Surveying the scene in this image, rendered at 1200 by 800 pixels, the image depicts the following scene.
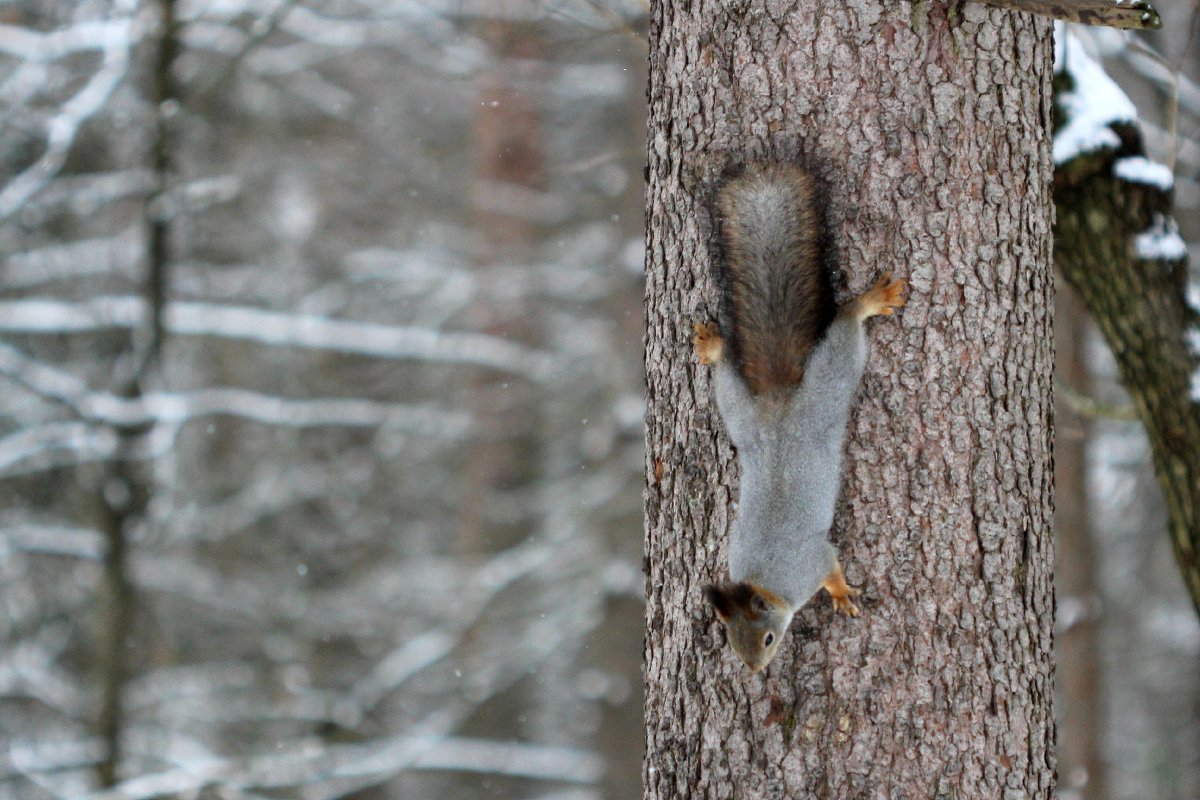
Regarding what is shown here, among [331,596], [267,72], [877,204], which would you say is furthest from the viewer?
[331,596]

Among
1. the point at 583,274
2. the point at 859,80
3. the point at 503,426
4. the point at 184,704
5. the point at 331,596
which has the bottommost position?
the point at 184,704

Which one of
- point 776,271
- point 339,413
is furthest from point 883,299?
point 339,413

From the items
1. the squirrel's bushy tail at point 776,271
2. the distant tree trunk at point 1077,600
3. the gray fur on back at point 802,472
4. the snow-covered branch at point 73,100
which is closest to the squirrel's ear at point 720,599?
the gray fur on back at point 802,472

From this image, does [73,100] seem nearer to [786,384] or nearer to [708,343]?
[708,343]

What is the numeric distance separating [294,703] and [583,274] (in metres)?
4.19

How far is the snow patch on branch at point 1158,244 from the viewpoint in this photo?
3.40 metres

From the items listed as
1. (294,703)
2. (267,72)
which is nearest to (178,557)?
(294,703)

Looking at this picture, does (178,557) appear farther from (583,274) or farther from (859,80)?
(859,80)

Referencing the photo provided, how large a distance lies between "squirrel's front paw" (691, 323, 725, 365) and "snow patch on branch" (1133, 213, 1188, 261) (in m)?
1.88

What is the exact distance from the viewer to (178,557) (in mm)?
9734

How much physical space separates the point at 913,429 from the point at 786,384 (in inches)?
9.5

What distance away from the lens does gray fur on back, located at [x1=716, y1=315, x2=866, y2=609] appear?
6.71 ft

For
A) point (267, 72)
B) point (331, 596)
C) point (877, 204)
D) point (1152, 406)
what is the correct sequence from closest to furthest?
point (877, 204) → point (1152, 406) → point (267, 72) → point (331, 596)

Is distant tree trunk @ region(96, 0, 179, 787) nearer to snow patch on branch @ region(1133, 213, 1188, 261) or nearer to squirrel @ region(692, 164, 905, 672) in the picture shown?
snow patch on branch @ region(1133, 213, 1188, 261)
